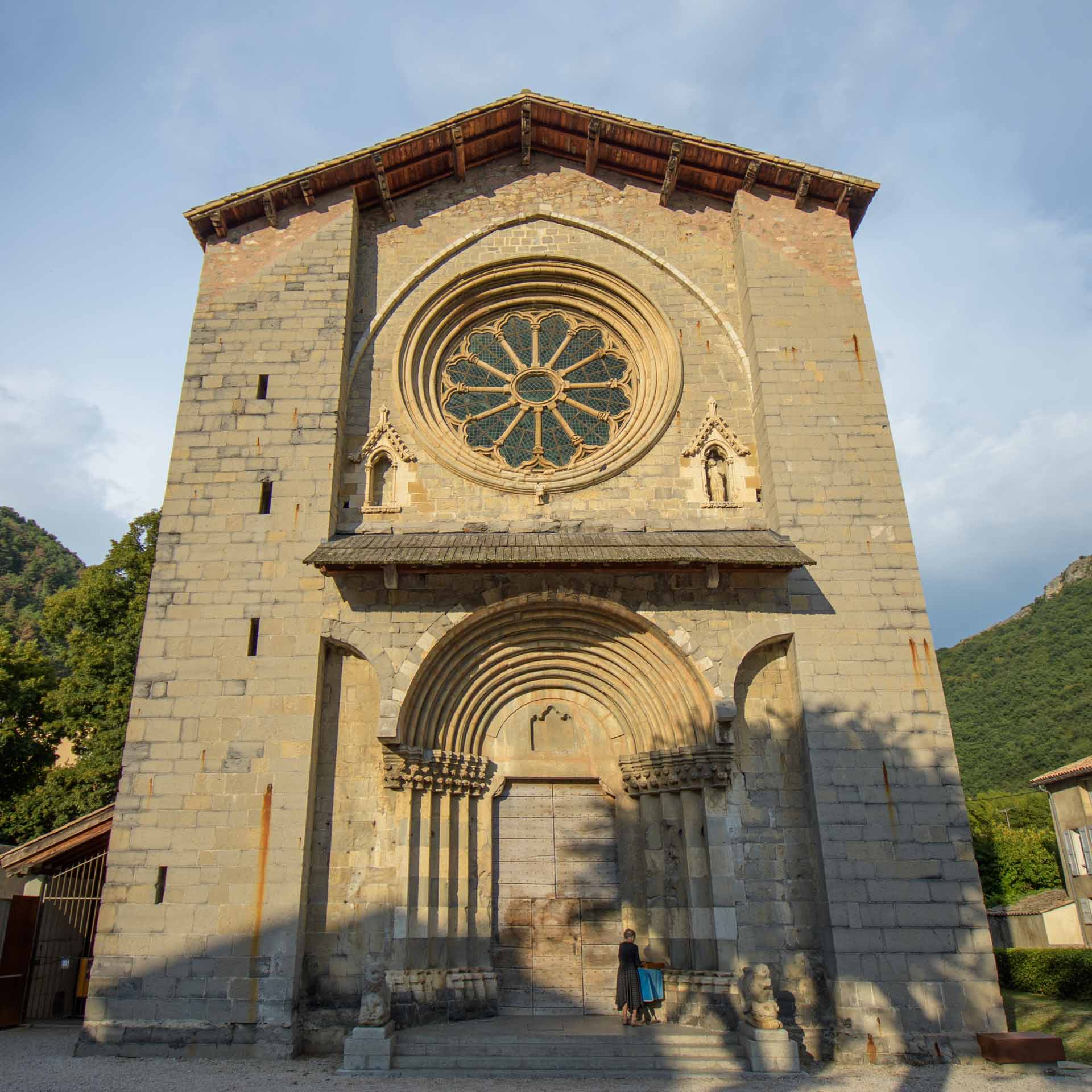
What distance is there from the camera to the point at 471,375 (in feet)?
42.3

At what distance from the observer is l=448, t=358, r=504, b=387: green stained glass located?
42.1 feet

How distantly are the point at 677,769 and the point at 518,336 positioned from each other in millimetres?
6689

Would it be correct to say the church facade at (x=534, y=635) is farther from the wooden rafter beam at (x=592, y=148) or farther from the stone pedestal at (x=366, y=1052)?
the stone pedestal at (x=366, y=1052)

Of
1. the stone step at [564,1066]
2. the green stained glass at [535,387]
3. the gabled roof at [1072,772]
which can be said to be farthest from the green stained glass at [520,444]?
the gabled roof at [1072,772]

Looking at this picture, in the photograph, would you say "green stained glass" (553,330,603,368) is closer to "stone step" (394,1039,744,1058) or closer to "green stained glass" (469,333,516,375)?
"green stained glass" (469,333,516,375)

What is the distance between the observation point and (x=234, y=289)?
12.3m

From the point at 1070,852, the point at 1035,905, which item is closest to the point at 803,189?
the point at 1070,852

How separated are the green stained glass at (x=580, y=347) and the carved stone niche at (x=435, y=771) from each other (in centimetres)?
582

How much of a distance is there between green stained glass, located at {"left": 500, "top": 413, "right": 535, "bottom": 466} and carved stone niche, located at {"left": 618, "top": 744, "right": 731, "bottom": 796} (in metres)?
4.28

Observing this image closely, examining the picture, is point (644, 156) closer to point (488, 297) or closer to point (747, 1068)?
point (488, 297)

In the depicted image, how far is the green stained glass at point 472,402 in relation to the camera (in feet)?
41.3

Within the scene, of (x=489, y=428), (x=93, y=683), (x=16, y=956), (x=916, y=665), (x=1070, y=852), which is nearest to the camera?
(x=916, y=665)

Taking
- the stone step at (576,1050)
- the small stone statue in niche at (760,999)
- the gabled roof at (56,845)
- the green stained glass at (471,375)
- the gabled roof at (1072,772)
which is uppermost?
the green stained glass at (471,375)

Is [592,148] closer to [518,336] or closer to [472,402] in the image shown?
[518,336]
